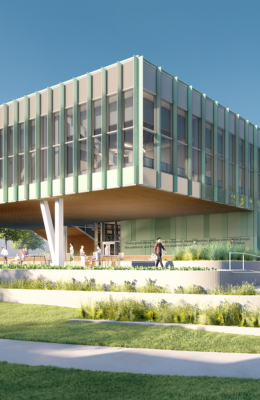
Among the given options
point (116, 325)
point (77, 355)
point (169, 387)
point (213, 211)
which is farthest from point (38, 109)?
point (169, 387)

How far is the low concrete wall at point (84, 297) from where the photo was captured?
11.9 metres

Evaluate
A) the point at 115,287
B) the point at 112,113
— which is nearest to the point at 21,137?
the point at 112,113

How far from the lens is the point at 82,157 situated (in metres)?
24.1

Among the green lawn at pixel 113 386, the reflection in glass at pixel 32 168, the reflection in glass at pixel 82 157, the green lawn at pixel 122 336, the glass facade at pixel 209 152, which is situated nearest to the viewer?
the green lawn at pixel 113 386

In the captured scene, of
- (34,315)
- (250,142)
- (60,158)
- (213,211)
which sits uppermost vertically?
(250,142)

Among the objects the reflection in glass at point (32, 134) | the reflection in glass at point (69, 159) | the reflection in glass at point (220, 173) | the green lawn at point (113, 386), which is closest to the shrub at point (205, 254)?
the reflection in glass at point (220, 173)

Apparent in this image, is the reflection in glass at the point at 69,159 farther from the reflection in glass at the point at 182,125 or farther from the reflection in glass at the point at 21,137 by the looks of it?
the reflection in glass at the point at 182,125

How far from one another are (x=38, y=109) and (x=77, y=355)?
21312 mm

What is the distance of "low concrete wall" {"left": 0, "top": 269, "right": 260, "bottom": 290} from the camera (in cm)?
1434

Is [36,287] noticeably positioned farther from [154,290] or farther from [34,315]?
[154,290]

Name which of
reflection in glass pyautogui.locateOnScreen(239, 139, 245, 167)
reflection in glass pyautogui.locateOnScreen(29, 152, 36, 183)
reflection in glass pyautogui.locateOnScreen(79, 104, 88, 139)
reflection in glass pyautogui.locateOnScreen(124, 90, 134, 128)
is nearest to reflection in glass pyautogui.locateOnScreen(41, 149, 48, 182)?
reflection in glass pyautogui.locateOnScreen(29, 152, 36, 183)

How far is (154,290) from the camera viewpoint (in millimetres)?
14102

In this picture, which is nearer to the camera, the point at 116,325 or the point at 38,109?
the point at 116,325

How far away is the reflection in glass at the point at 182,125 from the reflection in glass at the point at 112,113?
4.54 m
